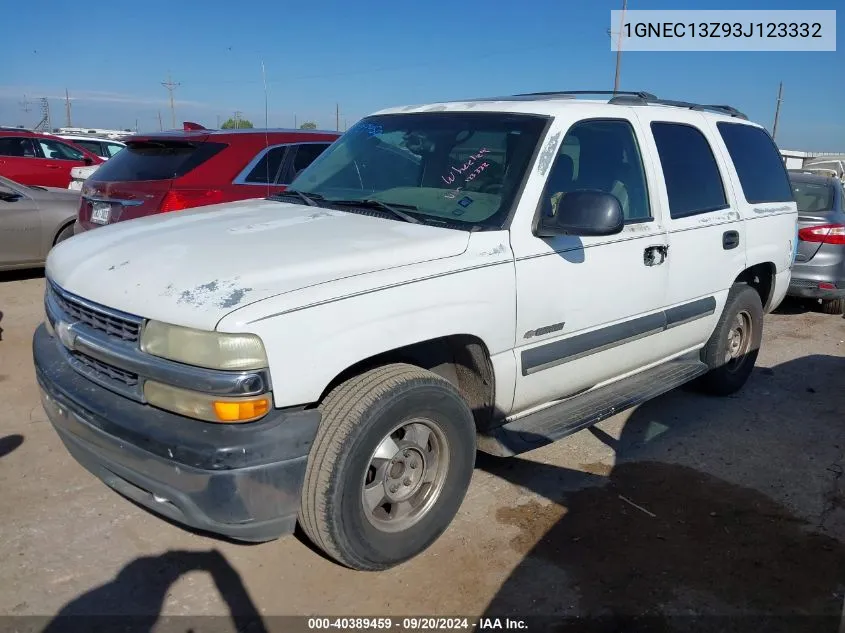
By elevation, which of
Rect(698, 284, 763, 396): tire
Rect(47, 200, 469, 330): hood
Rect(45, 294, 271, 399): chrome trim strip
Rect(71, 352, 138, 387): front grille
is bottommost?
Rect(698, 284, 763, 396): tire


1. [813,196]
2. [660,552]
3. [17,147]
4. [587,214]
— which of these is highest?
[17,147]

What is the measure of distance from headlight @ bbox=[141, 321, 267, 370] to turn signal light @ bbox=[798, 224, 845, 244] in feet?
22.4

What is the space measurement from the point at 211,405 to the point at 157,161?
419 centimetres

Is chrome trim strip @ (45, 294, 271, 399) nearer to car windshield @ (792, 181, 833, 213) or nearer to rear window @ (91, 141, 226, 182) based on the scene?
rear window @ (91, 141, 226, 182)

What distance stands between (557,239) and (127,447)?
2.06 meters

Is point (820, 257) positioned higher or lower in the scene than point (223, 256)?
lower

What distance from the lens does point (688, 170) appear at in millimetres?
4293

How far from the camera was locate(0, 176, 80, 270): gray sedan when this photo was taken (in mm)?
7727

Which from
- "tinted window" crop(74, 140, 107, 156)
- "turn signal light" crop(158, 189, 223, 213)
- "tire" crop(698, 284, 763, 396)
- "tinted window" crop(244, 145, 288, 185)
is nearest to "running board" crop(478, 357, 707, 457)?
"tire" crop(698, 284, 763, 396)

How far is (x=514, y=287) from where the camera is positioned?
314cm

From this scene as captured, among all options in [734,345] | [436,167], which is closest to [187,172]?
[436,167]

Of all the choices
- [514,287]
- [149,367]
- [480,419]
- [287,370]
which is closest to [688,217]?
[514,287]

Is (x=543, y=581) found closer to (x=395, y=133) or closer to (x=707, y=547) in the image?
(x=707, y=547)

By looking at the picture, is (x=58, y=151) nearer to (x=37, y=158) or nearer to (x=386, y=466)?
(x=37, y=158)
